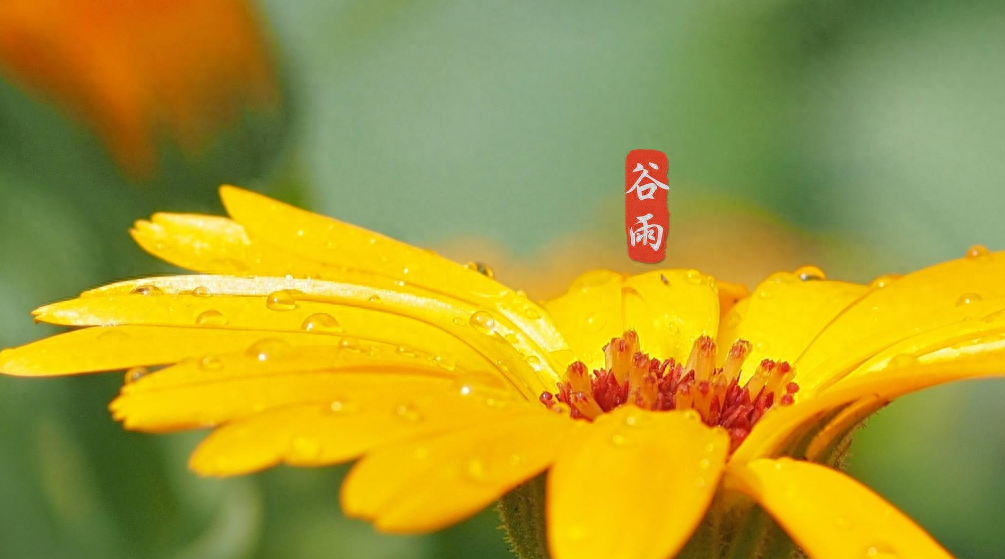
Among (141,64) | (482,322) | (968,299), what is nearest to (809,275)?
(968,299)

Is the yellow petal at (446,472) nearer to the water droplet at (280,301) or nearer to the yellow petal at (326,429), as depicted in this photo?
the yellow petal at (326,429)

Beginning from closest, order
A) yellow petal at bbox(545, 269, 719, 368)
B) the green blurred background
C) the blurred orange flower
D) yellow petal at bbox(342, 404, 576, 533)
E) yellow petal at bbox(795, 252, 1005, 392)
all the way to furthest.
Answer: yellow petal at bbox(342, 404, 576, 533), yellow petal at bbox(795, 252, 1005, 392), yellow petal at bbox(545, 269, 719, 368), the blurred orange flower, the green blurred background

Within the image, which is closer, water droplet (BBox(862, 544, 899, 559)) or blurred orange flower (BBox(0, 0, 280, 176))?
water droplet (BBox(862, 544, 899, 559))

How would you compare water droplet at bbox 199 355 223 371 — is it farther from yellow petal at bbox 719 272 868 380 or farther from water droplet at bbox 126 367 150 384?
yellow petal at bbox 719 272 868 380

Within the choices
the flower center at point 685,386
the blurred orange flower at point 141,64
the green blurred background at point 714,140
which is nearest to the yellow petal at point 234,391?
the flower center at point 685,386

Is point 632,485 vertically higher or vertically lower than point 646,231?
lower

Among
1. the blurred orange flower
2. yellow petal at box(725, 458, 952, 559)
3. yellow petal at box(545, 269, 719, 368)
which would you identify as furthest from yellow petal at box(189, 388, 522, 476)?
the blurred orange flower

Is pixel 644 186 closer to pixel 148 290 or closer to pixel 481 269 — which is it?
pixel 481 269
